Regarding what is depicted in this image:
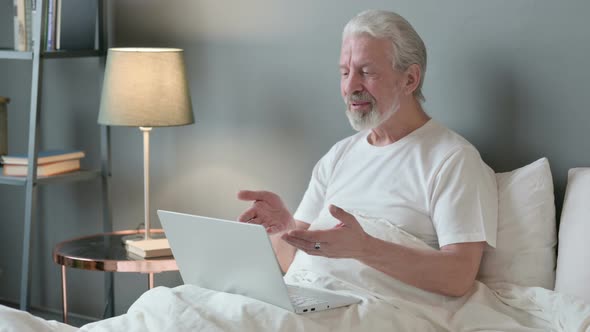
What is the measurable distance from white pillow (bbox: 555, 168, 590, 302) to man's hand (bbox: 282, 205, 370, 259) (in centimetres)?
48

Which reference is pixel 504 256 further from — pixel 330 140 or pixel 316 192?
pixel 330 140

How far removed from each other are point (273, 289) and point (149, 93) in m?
0.99

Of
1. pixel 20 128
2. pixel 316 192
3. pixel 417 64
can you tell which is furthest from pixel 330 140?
pixel 20 128

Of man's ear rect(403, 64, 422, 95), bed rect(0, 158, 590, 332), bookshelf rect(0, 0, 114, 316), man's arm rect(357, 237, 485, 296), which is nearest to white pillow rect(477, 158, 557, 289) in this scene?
bed rect(0, 158, 590, 332)

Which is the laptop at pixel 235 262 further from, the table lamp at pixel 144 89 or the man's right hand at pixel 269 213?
the table lamp at pixel 144 89

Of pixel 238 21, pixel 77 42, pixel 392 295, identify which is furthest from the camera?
pixel 77 42

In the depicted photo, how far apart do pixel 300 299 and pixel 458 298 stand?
0.40 metres

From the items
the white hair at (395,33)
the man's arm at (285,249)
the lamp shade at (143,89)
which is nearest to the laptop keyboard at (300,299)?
the man's arm at (285,249)

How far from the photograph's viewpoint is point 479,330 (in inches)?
78.8

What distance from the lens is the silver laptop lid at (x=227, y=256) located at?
6.07 ft

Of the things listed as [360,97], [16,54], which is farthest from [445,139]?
[16,54]


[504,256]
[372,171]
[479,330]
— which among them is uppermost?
[372,171]

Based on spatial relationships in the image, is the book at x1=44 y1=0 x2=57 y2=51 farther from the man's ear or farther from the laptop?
the man's ear

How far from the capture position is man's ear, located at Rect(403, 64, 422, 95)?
2270 mm
